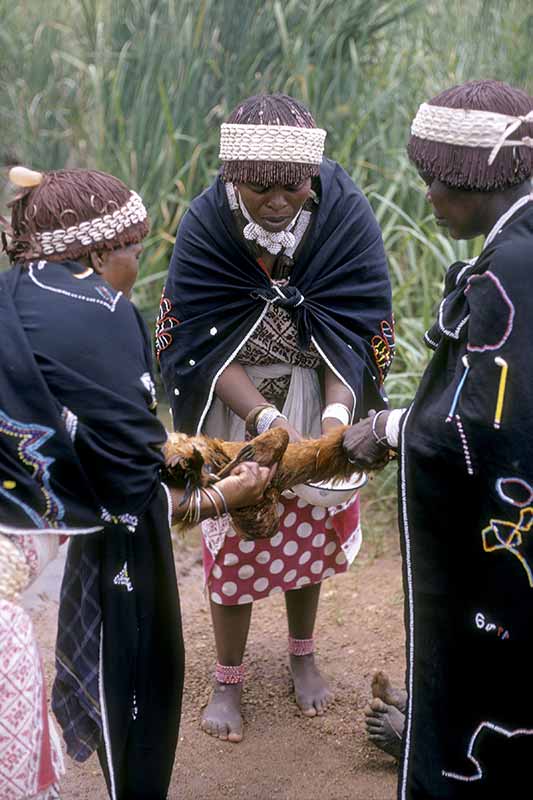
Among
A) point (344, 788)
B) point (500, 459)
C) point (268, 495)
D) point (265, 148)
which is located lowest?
point (344, 788)

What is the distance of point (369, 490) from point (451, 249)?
1.33 metres

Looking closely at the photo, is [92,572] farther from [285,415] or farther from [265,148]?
[265,148]

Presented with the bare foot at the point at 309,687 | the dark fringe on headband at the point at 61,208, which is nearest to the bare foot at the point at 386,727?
the bare foot at the point at 309,687

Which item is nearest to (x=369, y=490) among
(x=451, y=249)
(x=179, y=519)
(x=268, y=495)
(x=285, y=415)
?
(x=451, y=249)

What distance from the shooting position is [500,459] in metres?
2.53

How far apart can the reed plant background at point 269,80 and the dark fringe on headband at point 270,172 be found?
273 centimetres

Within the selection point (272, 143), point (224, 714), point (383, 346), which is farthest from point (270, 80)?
point (224, 714)

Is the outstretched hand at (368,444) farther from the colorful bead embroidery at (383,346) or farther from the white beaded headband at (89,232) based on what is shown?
the white beaded headband at (89,232)

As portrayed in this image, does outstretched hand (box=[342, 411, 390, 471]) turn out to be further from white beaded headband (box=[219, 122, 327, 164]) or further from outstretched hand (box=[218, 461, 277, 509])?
white beaded headband (box=[219, 122, 327, 164])

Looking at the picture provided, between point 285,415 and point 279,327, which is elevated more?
point 279,327

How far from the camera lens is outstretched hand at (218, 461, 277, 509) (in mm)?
2930

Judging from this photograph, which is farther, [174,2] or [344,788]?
[174,2]

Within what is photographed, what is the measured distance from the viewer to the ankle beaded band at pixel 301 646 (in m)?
3.93

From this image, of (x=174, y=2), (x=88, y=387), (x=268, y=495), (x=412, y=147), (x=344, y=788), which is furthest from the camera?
(x=174, y=2)
